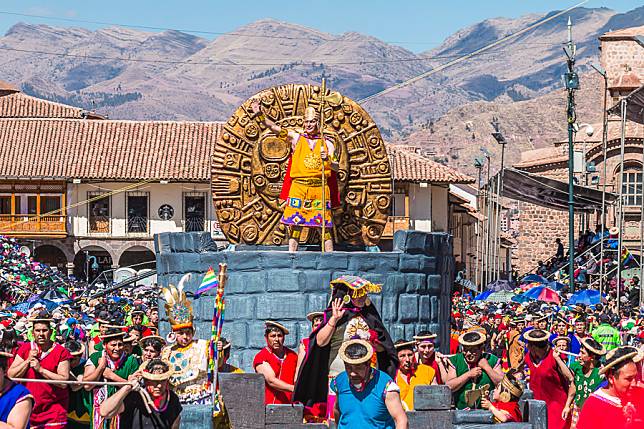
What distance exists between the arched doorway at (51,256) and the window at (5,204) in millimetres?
1602

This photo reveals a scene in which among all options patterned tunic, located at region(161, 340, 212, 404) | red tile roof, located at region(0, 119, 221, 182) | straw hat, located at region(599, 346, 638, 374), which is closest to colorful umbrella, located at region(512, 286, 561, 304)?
patterned tunic, located at region(161, 340, 212, 404)

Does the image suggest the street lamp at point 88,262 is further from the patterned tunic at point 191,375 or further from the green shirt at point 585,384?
the patterned tunic at point 191,375

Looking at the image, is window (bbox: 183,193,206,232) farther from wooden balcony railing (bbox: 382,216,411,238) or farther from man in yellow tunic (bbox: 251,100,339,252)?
man in yellow tunic (bbox: 251,100,339,252)

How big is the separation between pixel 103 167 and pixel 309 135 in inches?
1348

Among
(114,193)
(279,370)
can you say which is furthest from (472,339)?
(114,193)

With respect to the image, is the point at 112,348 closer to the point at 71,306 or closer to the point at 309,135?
the point at 309,135

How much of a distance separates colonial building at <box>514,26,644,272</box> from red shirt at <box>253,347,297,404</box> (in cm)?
3216

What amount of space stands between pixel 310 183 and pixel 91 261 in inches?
1376

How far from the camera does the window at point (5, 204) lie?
1965 inches

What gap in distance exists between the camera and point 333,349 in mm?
11008

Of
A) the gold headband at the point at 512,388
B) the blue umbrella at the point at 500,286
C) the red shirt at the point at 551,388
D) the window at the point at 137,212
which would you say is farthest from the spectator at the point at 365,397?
the window at the point at 137,212

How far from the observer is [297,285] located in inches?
592

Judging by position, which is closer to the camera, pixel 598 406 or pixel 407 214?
pixel 598 406

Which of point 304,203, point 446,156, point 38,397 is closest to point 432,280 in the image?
point 304,203
